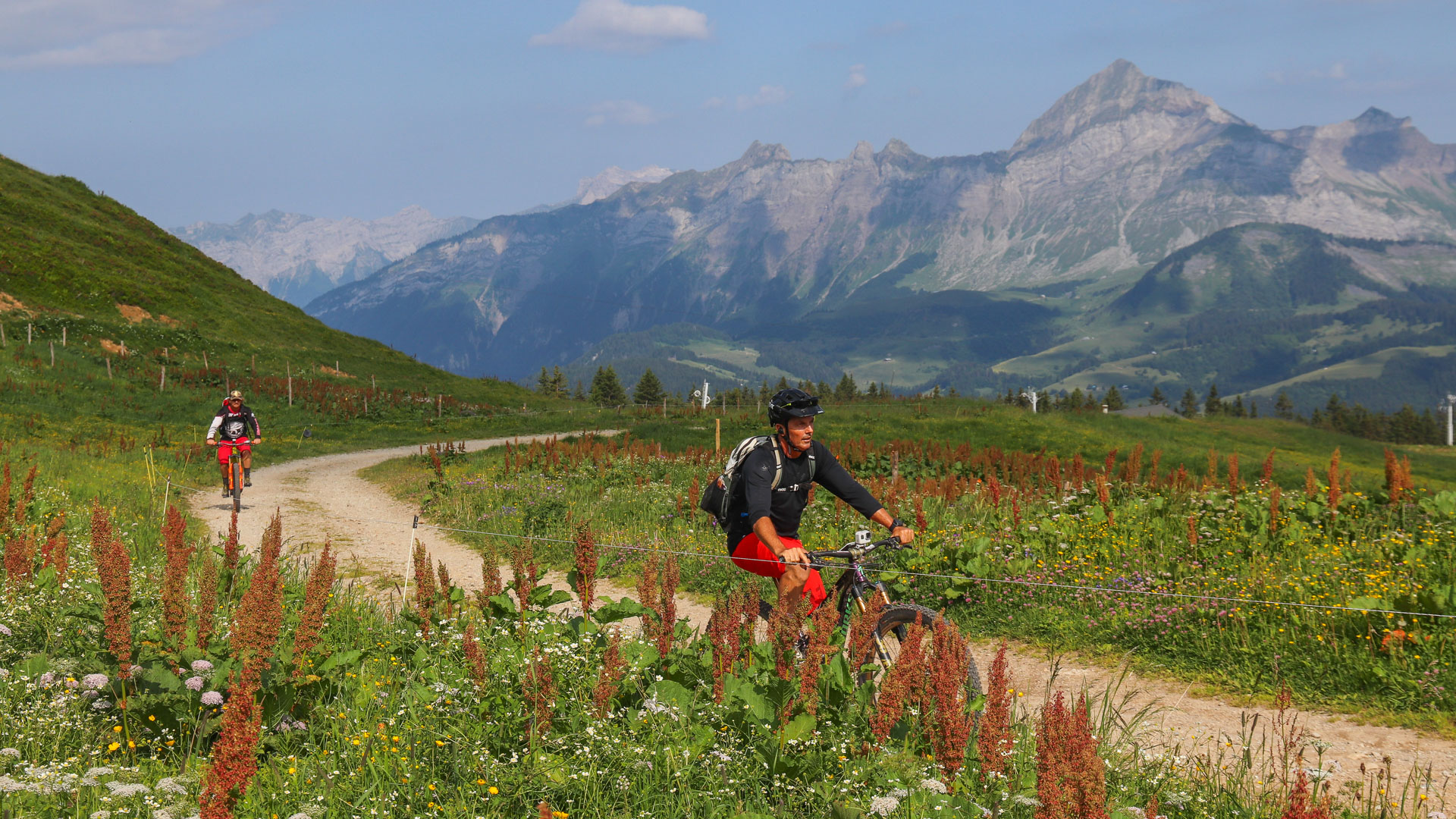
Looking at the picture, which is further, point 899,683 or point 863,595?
point 863,595

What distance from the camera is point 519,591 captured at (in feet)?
20.7

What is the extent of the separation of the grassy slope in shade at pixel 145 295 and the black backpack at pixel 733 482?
47222mm

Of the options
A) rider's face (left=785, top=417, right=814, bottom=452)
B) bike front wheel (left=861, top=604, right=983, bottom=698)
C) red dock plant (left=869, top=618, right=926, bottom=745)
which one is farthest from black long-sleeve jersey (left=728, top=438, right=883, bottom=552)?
red dock plant (left=869, top=618, right=926, bottom=745)

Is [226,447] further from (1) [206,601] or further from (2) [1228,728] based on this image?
(2) [1228,728]

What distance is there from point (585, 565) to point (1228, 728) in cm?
502

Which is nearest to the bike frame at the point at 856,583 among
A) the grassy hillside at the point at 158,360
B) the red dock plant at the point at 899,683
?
the red dock plant at the point at 899,683

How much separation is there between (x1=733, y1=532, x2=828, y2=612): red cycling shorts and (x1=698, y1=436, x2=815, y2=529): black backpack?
24cm

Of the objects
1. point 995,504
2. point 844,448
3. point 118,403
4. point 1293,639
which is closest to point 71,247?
point 118,403

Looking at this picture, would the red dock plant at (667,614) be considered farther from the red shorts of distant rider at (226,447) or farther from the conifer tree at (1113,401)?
the conifer tree at (1113,401)

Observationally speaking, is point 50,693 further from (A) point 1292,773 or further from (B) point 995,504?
(B) point 995,504

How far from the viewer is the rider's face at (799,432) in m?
6.71

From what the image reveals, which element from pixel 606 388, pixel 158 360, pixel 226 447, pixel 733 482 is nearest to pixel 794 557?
pixel 733 482

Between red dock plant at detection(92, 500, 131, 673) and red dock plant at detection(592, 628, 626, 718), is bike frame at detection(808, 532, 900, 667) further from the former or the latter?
red dock plant at detection(92, 500, 131, 673)

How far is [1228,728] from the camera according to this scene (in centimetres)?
667
